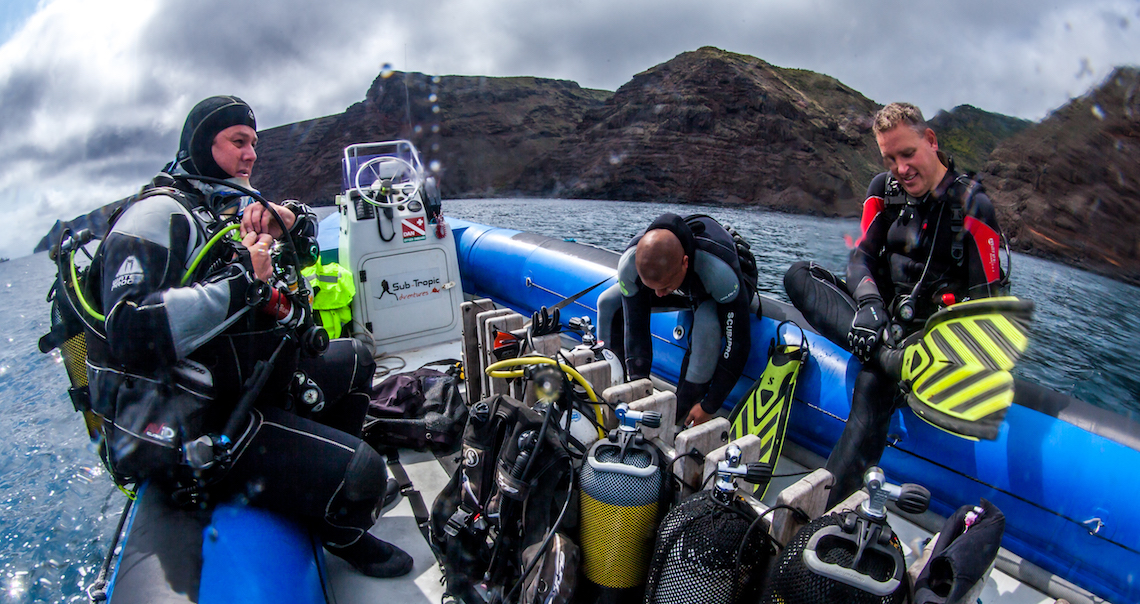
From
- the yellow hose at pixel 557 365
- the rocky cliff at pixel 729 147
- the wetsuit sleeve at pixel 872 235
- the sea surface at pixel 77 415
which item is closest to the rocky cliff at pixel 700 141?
the rocky cliff at pixel 729 147

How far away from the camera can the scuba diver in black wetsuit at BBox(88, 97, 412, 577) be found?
52.8 inches

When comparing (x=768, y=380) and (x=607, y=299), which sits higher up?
(x=607, y=299)

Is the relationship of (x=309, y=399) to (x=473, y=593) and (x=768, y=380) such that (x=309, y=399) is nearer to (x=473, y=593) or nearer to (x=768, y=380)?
(x=473, y=593)

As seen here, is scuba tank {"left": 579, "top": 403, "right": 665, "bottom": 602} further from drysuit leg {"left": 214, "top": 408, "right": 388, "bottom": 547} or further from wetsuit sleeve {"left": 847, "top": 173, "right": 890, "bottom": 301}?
wetsuit sleeve {"left": 847, "top": 173, "right": 890, "bottom": 301}

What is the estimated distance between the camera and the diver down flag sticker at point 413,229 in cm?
382

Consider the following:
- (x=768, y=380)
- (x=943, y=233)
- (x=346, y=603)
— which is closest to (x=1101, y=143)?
(x=943, y=233)

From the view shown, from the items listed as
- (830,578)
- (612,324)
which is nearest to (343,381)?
(612,324)

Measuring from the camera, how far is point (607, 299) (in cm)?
280

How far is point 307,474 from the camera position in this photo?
158 centimetres

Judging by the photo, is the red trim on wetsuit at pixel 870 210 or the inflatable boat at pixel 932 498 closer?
the inflatable boat at pixel 932 498

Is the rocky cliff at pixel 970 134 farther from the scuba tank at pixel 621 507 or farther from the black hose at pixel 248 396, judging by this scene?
the black hose at pixel 248 396

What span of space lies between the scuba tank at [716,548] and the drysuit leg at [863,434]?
893mm

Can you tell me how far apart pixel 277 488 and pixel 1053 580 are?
2.46m

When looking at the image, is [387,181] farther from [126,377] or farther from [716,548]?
[716,548]
